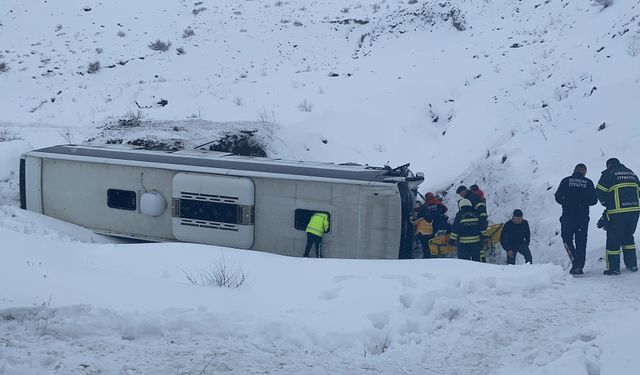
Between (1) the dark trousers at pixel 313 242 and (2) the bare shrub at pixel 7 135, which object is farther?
(2) the bare shrub at pixel 7 135

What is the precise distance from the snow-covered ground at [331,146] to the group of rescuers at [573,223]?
664mm

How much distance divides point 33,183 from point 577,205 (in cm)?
1003

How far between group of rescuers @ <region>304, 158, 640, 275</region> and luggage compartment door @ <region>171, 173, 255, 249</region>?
1.24 meters

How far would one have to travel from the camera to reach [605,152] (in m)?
13.5

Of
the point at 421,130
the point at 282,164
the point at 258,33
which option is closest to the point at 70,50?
the point at 258,33

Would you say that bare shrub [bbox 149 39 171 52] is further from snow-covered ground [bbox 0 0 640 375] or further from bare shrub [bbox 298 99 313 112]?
bare shrub [bbox 298 99 313 112]

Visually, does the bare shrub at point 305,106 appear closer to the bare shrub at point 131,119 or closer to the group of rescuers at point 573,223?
the bare shrub at point 131,119

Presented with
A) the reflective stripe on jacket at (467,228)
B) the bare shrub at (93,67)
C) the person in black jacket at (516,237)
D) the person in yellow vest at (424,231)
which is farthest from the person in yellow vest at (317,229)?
the bare shrub at (93,67)

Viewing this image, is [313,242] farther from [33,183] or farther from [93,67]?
[93,67]

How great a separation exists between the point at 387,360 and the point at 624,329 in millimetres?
2319

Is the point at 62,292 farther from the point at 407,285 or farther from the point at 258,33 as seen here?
the point at 258,33

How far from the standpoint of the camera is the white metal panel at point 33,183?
13.0 metres

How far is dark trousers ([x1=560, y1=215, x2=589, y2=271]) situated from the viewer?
9.81 meters

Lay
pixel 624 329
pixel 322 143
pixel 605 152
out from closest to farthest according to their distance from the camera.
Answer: pixel 624 329, pixel 605 152, pixel 322 143
